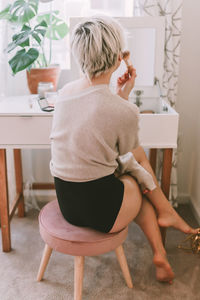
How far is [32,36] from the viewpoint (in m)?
1.98

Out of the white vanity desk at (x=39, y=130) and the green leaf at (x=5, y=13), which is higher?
the green leaf at (x=5, y=13)

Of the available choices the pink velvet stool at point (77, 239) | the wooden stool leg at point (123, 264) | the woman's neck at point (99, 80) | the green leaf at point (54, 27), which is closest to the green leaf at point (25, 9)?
the green leaf at point (54, 27)

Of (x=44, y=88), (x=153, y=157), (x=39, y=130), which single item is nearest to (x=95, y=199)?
(x=39, y=130)

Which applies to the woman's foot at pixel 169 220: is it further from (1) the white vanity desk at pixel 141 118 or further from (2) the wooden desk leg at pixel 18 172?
(2) the wooden desk leg at pixel 18 172

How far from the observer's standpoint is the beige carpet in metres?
1.68

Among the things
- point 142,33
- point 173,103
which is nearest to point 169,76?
point 173,103

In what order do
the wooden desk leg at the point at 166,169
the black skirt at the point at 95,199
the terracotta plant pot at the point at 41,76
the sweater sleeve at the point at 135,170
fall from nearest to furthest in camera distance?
the black skirt at the point at 95,199
the sweater sleeve at the point at 135,170
the wooden desk leg at the point at 166,169
the terracotta plant pot at the point at 41,76

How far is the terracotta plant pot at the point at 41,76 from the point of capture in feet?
6.91

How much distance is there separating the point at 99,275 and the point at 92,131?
871mm

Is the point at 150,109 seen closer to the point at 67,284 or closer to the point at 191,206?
the point at 191,206

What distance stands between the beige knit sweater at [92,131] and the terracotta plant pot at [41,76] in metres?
0.75

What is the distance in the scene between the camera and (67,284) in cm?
175

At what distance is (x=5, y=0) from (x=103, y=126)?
4.40 ft

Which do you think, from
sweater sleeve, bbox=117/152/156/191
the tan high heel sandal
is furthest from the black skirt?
the tan high heel sandal
